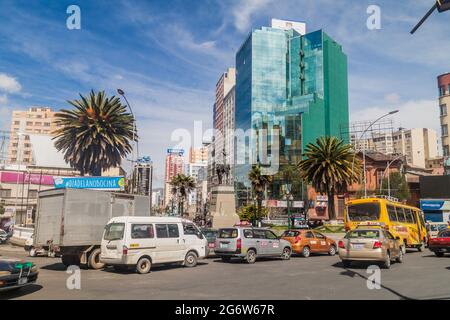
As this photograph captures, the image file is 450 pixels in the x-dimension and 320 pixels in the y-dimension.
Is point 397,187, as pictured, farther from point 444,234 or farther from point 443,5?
point 443,5

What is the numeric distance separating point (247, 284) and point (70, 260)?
9.09 metres

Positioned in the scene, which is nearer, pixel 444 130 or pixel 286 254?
pixel 286 254

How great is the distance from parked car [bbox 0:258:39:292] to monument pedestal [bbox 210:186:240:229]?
32.6 meters

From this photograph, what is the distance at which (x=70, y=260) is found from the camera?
17328mm

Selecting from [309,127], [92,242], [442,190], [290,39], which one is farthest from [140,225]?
[290,39]

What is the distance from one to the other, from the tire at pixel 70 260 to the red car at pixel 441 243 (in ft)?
61.7

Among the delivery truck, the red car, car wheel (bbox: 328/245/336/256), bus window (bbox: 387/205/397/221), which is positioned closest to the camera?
the delivery truck

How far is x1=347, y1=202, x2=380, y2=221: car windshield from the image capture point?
23.0m

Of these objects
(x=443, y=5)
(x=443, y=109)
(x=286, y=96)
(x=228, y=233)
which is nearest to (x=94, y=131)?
(x=228, y=233)

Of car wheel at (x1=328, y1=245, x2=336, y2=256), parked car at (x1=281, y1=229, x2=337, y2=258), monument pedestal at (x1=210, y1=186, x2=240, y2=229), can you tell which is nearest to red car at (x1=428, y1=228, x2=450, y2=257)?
car wheel at (x1=328, y1=245, x2=336, y2=256)

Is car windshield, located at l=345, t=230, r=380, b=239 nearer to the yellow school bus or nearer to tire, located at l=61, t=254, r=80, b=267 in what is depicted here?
the yellow school bus

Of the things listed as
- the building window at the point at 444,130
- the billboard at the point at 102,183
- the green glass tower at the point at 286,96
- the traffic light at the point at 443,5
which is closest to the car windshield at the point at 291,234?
the traffic light at the point at 443,5

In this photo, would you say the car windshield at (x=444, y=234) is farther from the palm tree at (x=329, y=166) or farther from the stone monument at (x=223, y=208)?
the palm tree at (x=329, y=166)
